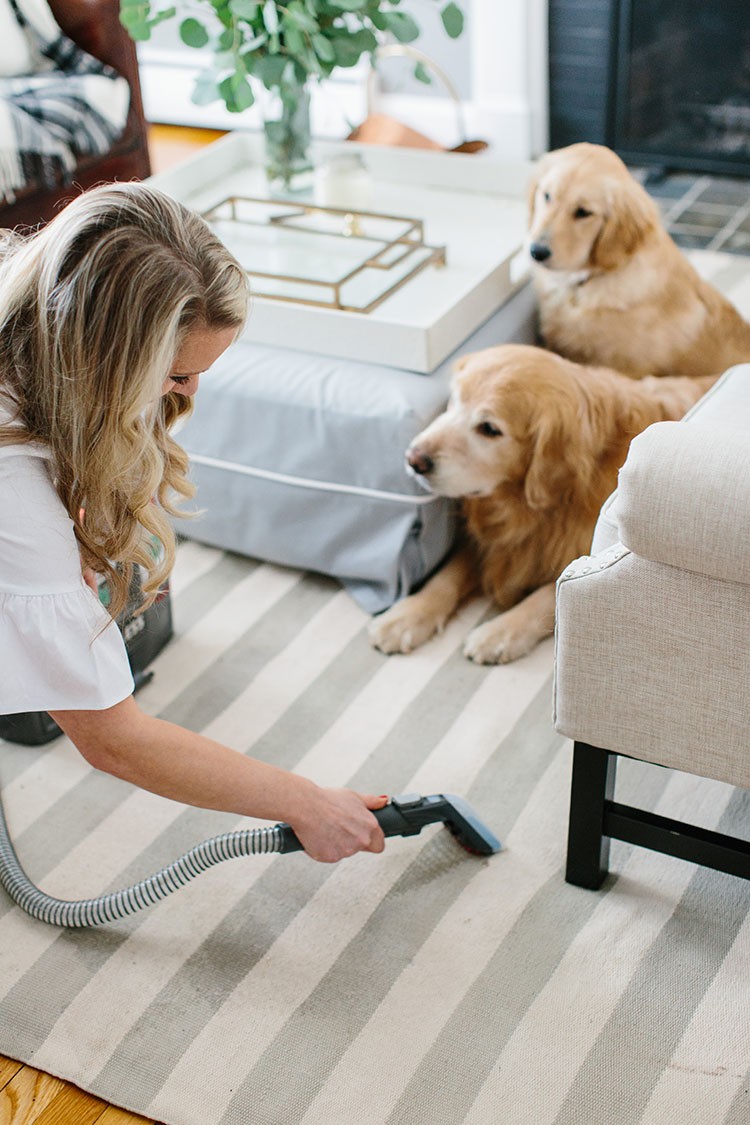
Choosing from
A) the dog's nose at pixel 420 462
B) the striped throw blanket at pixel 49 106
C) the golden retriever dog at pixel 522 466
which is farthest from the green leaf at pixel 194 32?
the dog's nose at pixel 420 462

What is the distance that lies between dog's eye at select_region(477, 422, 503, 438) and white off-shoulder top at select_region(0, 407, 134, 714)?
856mm

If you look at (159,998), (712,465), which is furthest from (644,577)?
(159,998)

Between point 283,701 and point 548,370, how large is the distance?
2.23ft

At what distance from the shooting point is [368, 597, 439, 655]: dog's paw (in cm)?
199

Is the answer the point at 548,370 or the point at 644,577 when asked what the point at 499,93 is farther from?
the point at 644,577

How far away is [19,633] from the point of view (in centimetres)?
115

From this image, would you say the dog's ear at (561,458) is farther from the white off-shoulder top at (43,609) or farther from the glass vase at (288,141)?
the glass vase at (288,141)

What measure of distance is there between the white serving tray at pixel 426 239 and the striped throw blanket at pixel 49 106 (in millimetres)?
593

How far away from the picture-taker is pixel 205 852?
4.73 ft

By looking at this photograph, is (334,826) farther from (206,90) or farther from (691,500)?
(206,90)

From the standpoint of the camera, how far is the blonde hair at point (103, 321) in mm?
1040

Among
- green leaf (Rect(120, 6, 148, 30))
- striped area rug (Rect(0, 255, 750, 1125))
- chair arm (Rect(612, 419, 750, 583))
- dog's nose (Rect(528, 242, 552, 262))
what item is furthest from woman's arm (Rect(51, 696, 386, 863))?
green leaf (Rect(120, 6, 148, 30))

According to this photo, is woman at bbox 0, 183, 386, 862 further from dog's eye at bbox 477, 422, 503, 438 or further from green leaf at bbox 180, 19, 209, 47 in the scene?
green leaf at bbox 180, 19, 209, 47

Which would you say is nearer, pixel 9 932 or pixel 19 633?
pixel 19 633
